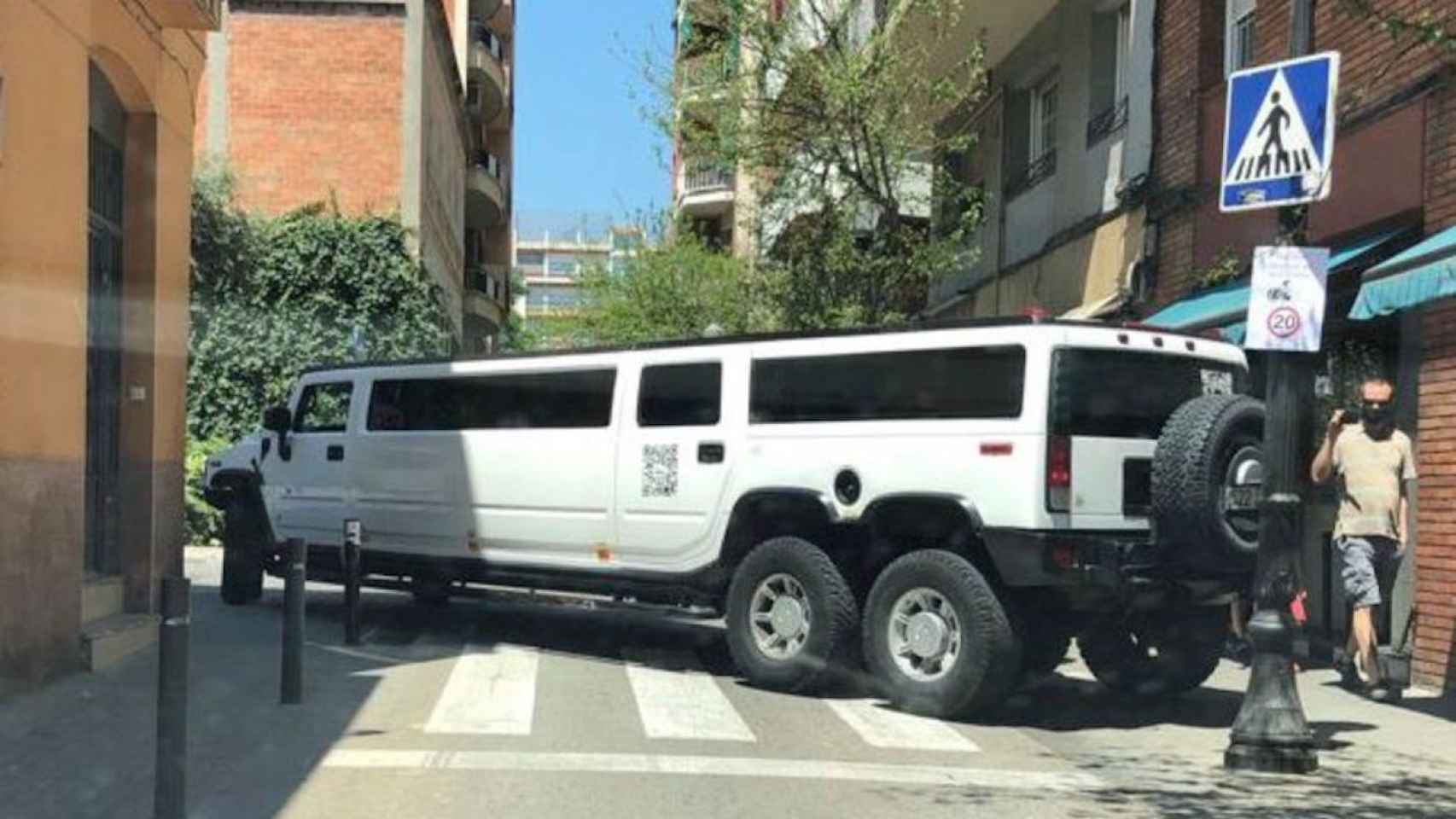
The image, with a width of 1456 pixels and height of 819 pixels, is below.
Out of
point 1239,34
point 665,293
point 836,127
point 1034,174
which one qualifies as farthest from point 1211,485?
point 665,293

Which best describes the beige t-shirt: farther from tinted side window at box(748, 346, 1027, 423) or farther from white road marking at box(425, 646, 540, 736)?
white road marking at box(425, 646, 540, 736)

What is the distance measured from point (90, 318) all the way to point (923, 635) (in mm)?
6559

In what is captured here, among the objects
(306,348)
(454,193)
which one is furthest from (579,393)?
(454,193)

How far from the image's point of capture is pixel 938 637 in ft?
28.9

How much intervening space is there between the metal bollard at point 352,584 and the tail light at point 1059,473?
5.57 m

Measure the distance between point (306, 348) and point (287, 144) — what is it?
4.53 metres

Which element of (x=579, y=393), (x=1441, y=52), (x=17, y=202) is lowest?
(x=579, y=393)

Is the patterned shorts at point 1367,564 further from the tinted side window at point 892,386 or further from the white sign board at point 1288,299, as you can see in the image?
the tinted side window at point 892,386

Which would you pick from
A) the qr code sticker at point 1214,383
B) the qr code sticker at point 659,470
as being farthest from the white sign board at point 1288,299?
the qr code sticker at point 659,470

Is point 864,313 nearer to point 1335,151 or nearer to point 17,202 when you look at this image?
point 1335,151

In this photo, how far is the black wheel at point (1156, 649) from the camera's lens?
9.46 m

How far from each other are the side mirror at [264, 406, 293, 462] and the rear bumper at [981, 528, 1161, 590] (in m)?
7.65

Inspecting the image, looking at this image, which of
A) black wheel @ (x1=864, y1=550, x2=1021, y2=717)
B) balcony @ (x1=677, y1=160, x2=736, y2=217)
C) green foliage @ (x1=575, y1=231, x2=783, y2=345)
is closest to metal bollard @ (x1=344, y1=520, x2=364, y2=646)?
black wheel @ (x1=864, y1=550, x2=1021, y2=717)

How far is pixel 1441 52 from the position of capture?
6.29 metres
